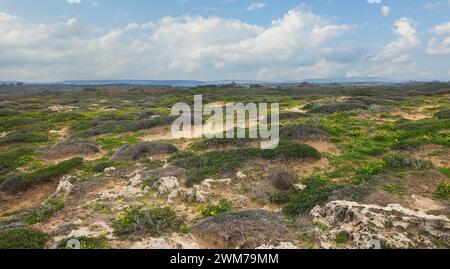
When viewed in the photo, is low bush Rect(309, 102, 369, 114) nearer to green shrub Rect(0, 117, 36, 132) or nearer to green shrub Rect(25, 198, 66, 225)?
green shrub Rect(25, 198, 66, 225)

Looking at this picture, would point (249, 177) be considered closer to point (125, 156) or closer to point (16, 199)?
point (125, 156)

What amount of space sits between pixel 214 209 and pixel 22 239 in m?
5.59

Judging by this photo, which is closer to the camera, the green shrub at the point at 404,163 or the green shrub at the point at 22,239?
the green shrub at the point at 22,239

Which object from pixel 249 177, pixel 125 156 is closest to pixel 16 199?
pixel 125 156

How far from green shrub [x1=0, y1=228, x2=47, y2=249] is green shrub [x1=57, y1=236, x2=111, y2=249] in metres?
0.58

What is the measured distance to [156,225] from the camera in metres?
10.9

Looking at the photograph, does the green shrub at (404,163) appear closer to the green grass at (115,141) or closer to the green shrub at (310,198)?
the green shrub at (310,198)

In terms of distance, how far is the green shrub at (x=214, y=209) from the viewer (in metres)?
11.9

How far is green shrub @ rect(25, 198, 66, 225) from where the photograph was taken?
40.2 feet

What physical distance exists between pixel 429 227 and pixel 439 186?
379 centimetres

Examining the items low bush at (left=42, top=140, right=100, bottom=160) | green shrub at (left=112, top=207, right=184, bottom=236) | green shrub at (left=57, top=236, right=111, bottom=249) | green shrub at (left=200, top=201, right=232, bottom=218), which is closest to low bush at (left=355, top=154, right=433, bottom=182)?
green shrub at (left=200, top=201, right=232, bottom=218)

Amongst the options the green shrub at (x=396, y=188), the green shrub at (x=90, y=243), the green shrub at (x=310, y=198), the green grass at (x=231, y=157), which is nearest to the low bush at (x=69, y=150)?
the green grass at (x=231, y=157)

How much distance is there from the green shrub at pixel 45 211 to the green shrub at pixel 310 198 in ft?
25.7

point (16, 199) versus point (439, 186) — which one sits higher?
point (439, 186)
